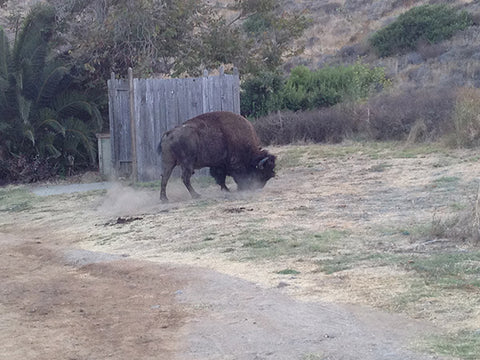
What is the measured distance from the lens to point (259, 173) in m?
14.1

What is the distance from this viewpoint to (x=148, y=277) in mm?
8391

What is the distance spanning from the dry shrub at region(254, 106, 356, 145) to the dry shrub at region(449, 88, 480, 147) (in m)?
3.81

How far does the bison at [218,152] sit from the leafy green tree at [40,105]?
532 centimetres

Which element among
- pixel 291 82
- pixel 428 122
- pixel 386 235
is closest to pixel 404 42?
pixel 291 82

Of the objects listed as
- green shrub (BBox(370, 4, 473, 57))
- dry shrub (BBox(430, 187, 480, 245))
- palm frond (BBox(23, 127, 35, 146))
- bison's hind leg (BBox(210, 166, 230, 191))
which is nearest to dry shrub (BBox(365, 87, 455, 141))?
bison's hind leg (BBox(210, 166, 230, 191))

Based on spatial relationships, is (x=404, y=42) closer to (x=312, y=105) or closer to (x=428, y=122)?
(x=312, y=105)

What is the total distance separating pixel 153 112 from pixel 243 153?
119 inches

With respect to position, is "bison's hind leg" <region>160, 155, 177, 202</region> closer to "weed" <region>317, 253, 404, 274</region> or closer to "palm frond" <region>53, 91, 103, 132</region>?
"palm frond" <region>53, 91, 103, 132</region>

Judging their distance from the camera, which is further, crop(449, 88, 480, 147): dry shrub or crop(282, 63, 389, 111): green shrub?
crop(282, 63, 389, 111): green shrub

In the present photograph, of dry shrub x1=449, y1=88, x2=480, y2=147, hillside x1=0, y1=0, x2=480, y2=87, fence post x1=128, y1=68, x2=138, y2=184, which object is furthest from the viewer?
hillside x1=0, y1=0, x2=480, y2=87

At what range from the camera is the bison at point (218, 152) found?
13.8 metres

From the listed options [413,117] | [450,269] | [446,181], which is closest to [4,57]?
[413,117]

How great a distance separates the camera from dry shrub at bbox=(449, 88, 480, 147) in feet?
50.9

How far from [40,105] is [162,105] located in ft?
14.3
